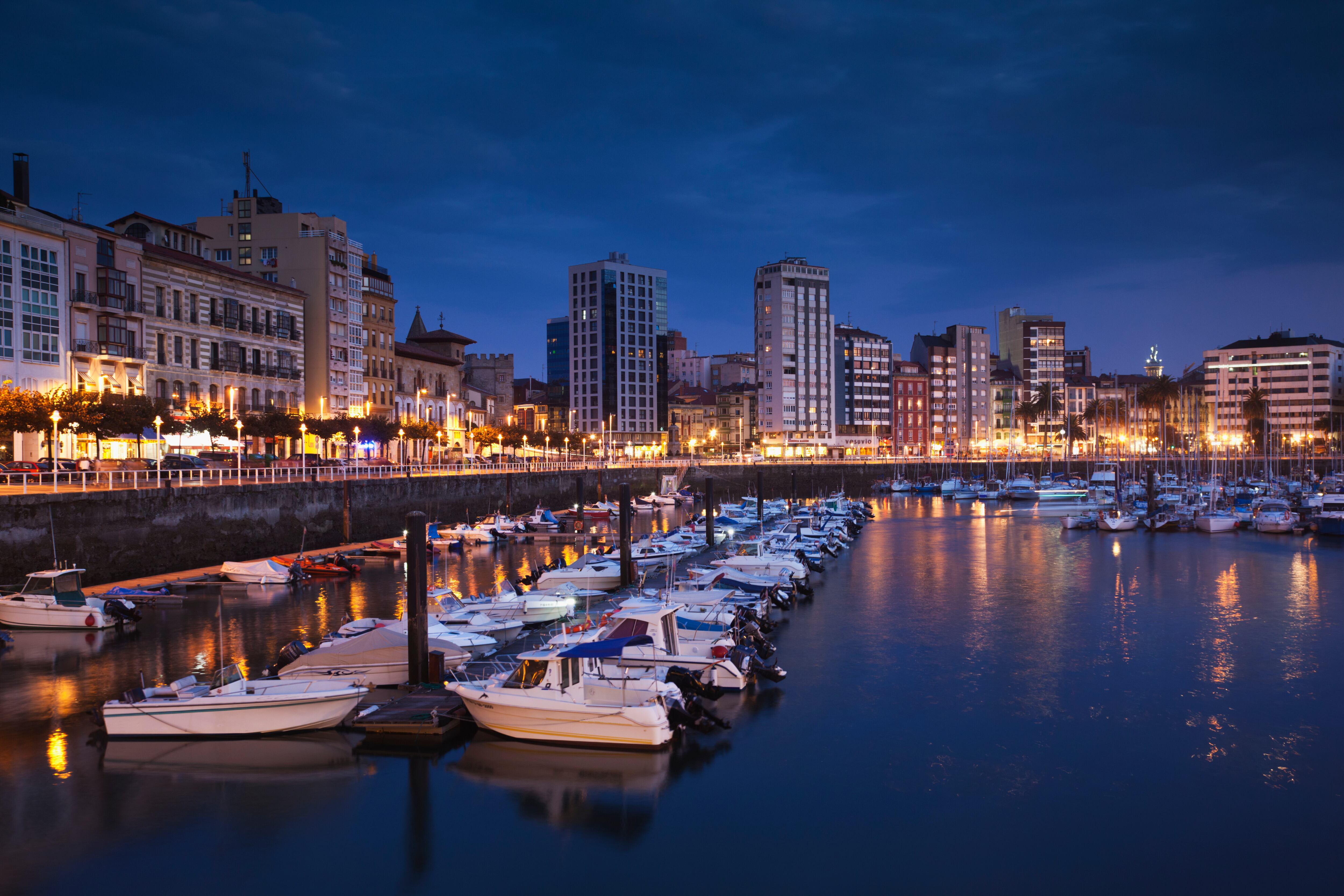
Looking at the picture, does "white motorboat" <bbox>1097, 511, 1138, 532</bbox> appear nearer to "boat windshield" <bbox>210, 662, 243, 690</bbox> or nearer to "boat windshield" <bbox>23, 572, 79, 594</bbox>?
"boat windshield" <bbox>210, 662, 243, 690</bbox>

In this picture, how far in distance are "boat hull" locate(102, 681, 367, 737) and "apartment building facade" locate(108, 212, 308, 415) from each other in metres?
50.0

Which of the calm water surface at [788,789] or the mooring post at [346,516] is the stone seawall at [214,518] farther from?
the calm water surface at [788,789]

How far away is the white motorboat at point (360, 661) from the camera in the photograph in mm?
30609

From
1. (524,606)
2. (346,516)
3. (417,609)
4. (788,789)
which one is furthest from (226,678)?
(346,516)

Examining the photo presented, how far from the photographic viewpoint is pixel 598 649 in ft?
87.1

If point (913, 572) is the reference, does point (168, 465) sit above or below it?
above

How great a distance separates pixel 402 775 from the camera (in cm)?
2466

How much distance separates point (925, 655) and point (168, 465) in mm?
56456

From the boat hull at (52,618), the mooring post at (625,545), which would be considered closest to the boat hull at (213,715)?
the boat hull at (52,618)

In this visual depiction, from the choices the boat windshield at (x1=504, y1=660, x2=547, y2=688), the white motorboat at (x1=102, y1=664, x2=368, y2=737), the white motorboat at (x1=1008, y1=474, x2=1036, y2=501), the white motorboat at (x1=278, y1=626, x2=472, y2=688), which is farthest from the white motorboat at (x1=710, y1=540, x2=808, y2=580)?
the white motorboat at (x1=1008, y1=474, x2=1036, y2=501)

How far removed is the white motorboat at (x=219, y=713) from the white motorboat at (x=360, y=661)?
12.4ft

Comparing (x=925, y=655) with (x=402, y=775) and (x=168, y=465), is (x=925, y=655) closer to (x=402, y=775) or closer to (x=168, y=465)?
(x=402, y=775)

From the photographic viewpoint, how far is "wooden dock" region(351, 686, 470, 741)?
87.2 feet

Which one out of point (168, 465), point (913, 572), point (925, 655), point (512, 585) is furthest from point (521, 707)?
point (168, 465)
